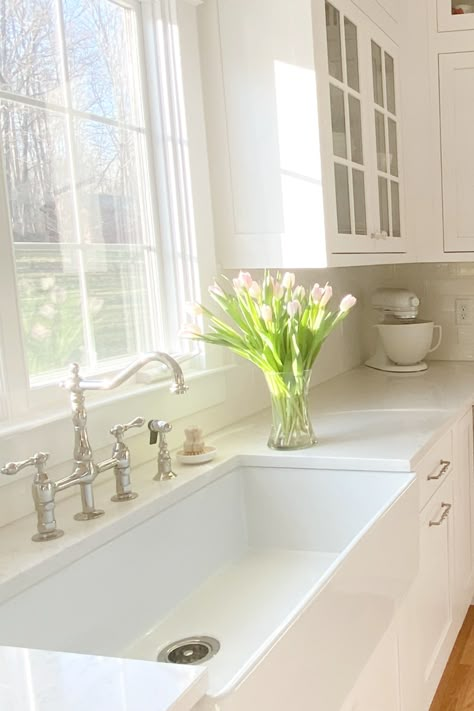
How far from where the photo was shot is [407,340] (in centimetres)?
316

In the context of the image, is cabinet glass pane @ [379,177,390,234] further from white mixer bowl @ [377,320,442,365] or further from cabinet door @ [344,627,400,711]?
cabinet door @ [344,627,400,711]

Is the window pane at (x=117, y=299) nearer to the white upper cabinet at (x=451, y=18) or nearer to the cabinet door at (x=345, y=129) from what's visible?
the cabinet door at (x=345, y=129)

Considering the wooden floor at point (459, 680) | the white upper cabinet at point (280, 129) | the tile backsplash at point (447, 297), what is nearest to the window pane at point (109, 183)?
the white upper cabinet at point (280, 129)

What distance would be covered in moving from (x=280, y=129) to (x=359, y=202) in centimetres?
44

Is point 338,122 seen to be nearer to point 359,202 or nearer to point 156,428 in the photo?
point 359,202

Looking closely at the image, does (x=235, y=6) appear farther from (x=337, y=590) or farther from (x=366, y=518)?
(x=337, y=590)

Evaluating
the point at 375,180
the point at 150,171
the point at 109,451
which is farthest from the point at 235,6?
the point at 109,451

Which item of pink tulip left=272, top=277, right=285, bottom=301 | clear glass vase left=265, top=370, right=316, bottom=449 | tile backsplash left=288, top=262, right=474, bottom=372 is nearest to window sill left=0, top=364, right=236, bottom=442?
clear glass vase left=265, top=370, right=316, bottom=449

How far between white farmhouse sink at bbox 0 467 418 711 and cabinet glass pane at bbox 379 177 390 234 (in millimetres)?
1181

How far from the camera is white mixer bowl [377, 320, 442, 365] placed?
3137 mm

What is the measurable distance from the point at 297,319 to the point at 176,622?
737mm

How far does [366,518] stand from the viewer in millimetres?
1821

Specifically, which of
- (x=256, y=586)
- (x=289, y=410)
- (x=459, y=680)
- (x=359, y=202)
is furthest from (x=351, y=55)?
(x=459, y=680)

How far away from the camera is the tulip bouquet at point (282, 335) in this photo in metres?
1.87
